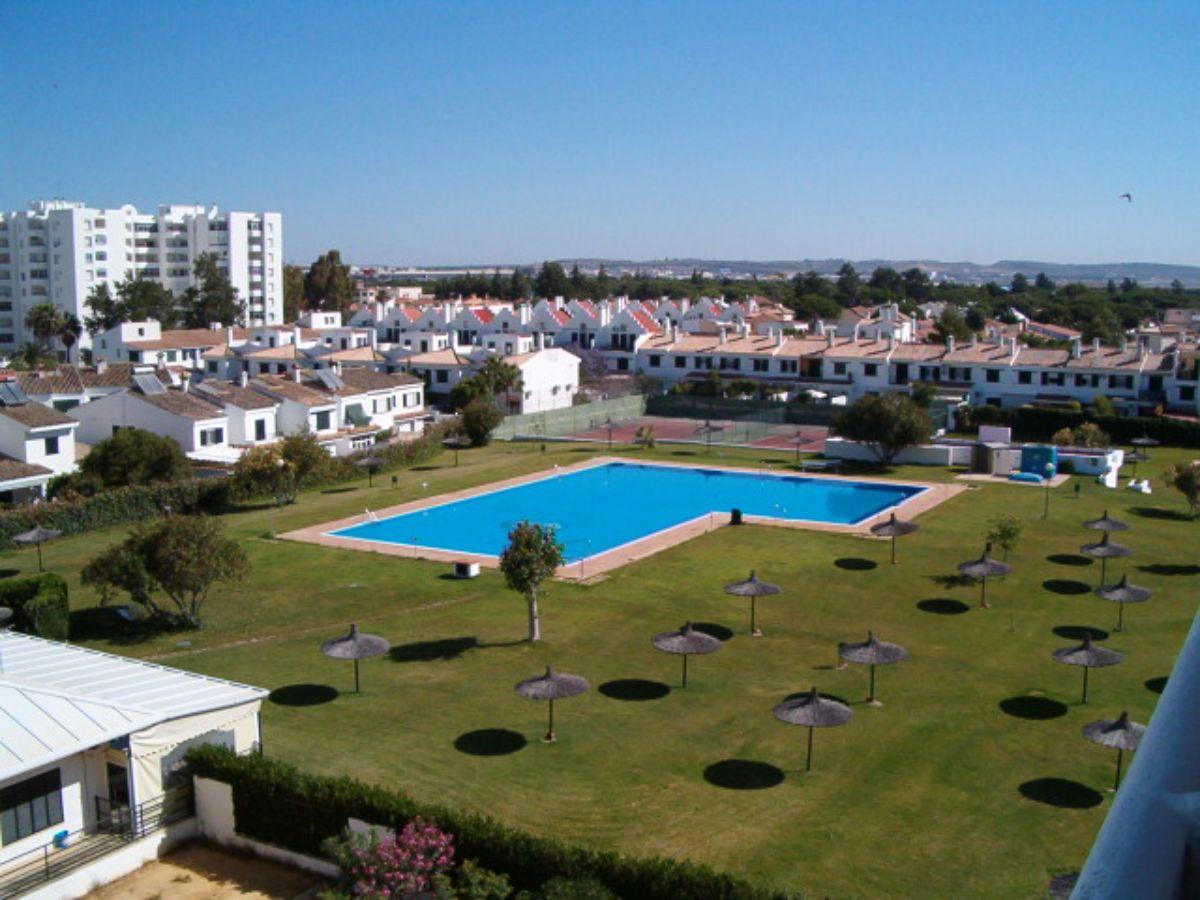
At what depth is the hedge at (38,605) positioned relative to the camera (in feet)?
83.2

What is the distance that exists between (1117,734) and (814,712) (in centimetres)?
447

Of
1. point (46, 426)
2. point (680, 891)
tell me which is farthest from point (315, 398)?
point (680, 891)

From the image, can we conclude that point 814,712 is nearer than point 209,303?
Yes

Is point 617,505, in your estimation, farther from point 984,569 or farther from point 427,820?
point 427,820

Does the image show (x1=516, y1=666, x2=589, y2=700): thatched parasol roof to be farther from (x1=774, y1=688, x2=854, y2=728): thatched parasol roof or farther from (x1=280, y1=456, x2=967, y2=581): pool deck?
(x1=280, y1=456, x2=967, y2=581): pool deck

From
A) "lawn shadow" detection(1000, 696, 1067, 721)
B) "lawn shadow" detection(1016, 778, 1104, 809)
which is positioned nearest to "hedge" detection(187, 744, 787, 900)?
"lawn shadow" detection(1016, 778, 1104, 809)

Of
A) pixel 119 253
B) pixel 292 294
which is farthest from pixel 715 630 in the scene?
pixel 292 294

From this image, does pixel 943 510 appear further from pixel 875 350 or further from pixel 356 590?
pixel 875 350

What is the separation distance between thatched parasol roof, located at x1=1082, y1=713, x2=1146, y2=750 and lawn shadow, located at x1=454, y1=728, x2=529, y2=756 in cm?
935

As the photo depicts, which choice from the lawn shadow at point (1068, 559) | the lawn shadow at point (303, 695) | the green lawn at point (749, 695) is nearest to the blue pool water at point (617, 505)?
the green lawn at point (749, 695)

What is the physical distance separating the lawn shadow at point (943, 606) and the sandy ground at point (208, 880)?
57.6 feet

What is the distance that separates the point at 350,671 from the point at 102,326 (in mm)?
91225

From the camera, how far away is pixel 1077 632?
1031 inches

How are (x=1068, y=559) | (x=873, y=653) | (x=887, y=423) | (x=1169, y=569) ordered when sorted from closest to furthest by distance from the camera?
(x=873, y=653) → (x=1169, y=569) → (x=1068, y=559) → (x=887, y=423)
